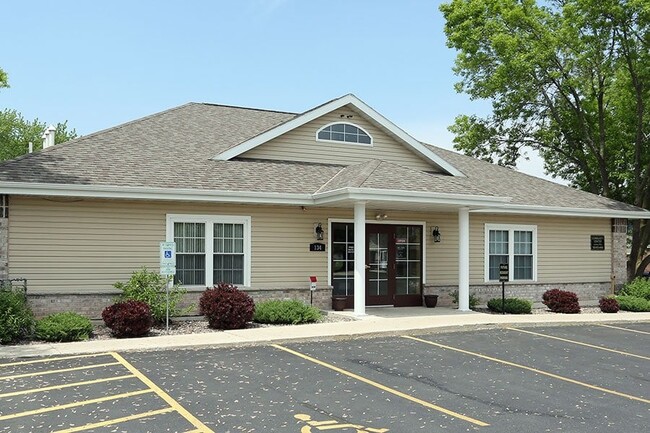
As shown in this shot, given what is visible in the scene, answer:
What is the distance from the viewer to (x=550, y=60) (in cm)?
2786

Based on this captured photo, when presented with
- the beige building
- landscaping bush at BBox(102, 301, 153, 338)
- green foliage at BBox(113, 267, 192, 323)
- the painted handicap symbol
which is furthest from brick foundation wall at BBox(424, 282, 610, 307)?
the painted handicap symbol

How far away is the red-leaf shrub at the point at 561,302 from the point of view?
18.7m

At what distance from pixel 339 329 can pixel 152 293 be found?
4.29 metres

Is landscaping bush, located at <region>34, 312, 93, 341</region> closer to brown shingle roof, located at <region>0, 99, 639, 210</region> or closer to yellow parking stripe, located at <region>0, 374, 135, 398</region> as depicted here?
brown shingle roof, located at <region>0, 99, 639, 210</region>

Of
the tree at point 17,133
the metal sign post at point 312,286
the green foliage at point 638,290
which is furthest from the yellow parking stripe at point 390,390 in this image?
the tree at point 17,133

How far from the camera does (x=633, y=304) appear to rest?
19.8 m

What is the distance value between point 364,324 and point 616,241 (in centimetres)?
1212

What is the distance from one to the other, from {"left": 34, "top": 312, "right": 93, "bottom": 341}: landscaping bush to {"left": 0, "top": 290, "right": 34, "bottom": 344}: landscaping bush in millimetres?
224

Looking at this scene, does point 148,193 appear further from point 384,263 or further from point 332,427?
point 332,427

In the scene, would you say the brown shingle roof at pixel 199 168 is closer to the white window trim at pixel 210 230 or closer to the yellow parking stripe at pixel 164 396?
the white window trim at pixel 210 230

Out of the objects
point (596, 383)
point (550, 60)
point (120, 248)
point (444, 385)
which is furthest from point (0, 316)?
point (550, 60)

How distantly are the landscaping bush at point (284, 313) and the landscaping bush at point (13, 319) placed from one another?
4830mm

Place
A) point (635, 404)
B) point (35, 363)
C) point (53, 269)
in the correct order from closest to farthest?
1. point (635, 404)
2. point (35, 363)
3. point (53, 269)

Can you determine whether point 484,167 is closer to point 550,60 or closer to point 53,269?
point 550,60
